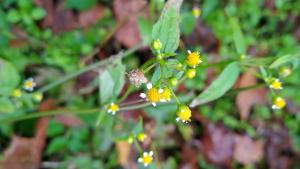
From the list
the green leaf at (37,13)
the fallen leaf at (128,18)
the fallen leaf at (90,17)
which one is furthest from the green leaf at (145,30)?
the green leaf at (37,13)

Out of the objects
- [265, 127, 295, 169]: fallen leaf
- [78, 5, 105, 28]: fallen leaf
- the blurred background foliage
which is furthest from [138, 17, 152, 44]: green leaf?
[265, 127, 295, 169]: fallen leaf

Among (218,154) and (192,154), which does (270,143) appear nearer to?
(218,154)

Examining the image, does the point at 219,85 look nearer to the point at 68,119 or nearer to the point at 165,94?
the point at 165,94

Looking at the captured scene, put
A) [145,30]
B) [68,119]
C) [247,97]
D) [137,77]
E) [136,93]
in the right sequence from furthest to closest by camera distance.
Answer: [247,97] < [136,93] < [68,119] < [145,30] < [137,77]

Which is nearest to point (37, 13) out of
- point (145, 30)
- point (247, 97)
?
point (145, 30)

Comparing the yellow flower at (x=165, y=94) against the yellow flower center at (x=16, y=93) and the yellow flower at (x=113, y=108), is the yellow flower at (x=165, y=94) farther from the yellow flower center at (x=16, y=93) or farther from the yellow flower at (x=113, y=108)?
the yellow flower center at (x=16, y=93)

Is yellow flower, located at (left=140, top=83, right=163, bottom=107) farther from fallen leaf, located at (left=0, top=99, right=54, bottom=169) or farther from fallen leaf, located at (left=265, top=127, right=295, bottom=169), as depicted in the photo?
fallen leaf, located at (left=265, top=127, right=295, bottom=169)

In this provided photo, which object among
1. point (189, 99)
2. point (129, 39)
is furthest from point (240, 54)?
point (129, 39)
